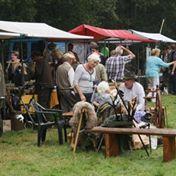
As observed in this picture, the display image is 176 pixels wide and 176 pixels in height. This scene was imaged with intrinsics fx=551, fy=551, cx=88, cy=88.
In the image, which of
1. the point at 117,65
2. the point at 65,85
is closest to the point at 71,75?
the point at 65,85

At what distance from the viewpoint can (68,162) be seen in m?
8.22

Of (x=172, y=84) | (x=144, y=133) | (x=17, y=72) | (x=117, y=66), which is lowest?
(x=144, y=133)

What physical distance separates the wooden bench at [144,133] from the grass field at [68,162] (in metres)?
0.14

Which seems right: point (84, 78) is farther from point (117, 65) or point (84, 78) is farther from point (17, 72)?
point (117, 65)

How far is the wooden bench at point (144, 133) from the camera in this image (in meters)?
8.16

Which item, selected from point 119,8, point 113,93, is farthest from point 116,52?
point 119,8

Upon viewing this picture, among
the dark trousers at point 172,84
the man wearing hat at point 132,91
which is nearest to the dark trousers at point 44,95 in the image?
the man wearing hat at point 132,91

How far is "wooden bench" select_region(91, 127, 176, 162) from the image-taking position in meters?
8.16

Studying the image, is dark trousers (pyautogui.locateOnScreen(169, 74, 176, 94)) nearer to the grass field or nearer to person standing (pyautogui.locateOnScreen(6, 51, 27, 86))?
person standing (pyautogui.locateOnScreen(6, 51, 27, 86))

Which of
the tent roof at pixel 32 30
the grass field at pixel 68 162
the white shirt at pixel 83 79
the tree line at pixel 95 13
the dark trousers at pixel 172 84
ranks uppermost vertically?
the tree line at pixel 95 13

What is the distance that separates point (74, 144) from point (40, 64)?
3.45m

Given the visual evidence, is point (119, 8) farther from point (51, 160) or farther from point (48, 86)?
point (51, 160)

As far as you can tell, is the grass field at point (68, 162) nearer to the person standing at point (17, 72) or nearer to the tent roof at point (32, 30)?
the tent roof at point (32, 30)

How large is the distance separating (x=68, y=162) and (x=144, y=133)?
1212mm
